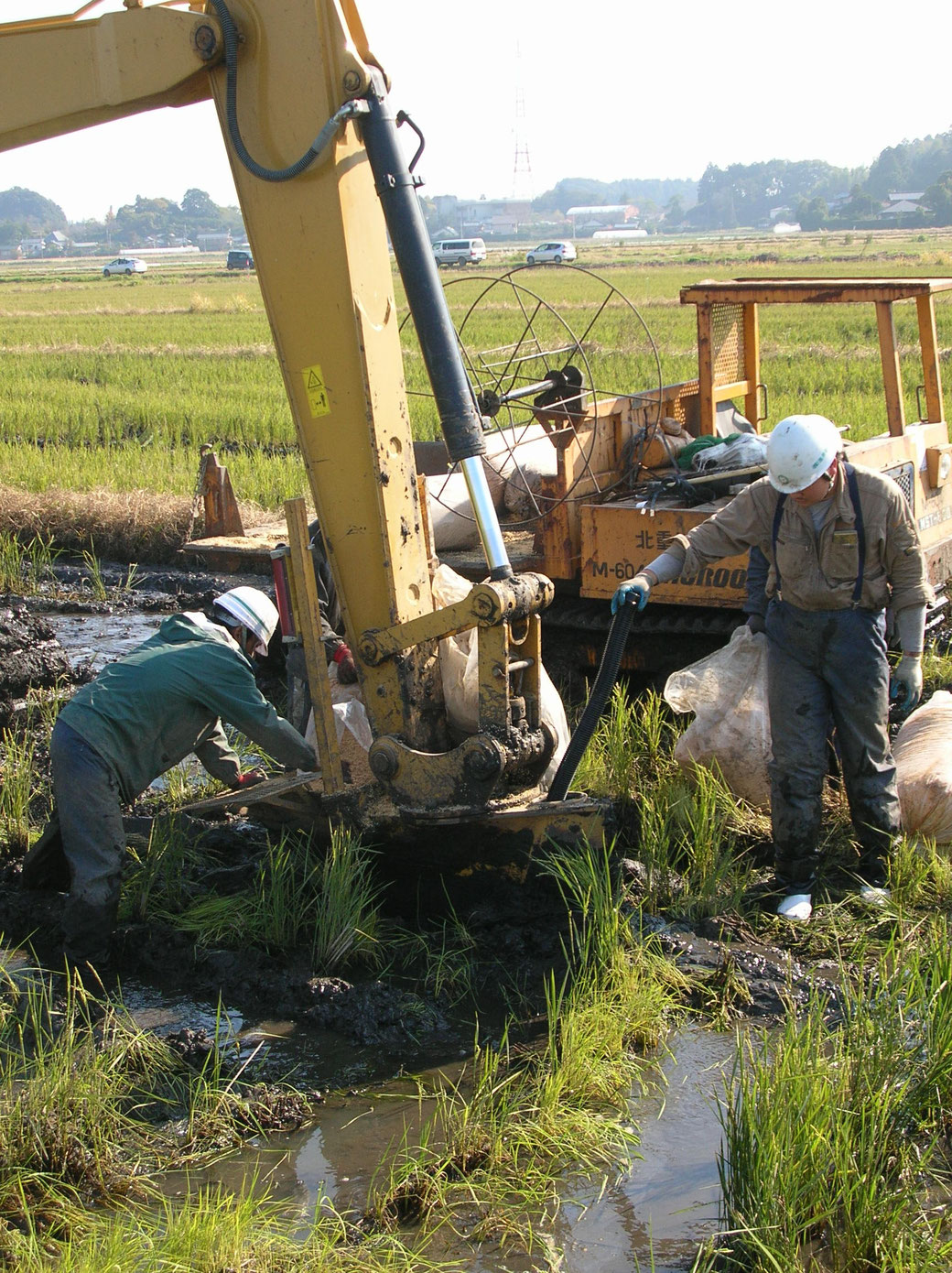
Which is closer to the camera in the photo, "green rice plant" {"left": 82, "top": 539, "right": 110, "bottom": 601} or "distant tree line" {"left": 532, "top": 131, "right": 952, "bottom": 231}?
"green rice plant" {"left": 82, "top": 539, "right": 110, "bottom": 601}

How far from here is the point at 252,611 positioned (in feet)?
16.7

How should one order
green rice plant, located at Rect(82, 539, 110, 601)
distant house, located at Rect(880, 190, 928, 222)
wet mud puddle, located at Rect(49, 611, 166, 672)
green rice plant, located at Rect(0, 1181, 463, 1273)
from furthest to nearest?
distant house, located at Rect(880, 190, 928, 222), green rice plant, located at Rect(82, 539, 110, 601), wet mud puddle, located at Rect(49, 611, 166, 672), green rice plant, located at Rect(0, 1181, 463, 1273)

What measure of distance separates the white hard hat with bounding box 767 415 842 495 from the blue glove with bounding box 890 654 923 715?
30.3 inches

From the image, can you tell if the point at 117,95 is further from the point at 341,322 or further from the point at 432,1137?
the point at 432,1137

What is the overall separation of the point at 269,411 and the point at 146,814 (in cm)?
1089

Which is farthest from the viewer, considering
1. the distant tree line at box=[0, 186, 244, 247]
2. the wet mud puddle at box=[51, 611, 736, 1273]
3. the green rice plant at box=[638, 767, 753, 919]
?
the distant tree line at box=[0, 186, 244, 247]

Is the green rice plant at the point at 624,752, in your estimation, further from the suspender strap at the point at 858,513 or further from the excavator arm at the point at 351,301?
the suspender strap at the point at 858,513

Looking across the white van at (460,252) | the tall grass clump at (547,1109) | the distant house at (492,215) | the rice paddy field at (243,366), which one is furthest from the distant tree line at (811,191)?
the tall grass clump at (547,1109)

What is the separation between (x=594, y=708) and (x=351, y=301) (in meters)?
1.67

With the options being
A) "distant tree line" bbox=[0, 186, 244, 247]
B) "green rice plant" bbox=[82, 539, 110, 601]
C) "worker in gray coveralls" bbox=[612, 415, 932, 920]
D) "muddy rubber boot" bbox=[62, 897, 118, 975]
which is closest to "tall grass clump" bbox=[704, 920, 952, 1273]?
"worker in gray coveralls" bbox=[612, 415, 932, 920]

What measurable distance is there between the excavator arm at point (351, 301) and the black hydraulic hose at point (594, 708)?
102 mm

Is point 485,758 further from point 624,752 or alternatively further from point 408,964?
point 624,752

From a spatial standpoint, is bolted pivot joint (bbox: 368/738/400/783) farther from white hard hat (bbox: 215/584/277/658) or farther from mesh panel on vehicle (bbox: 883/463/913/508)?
mesh panel on vehicle (bbox: 883/463/913/508)

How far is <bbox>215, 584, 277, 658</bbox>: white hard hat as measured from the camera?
507 cm
